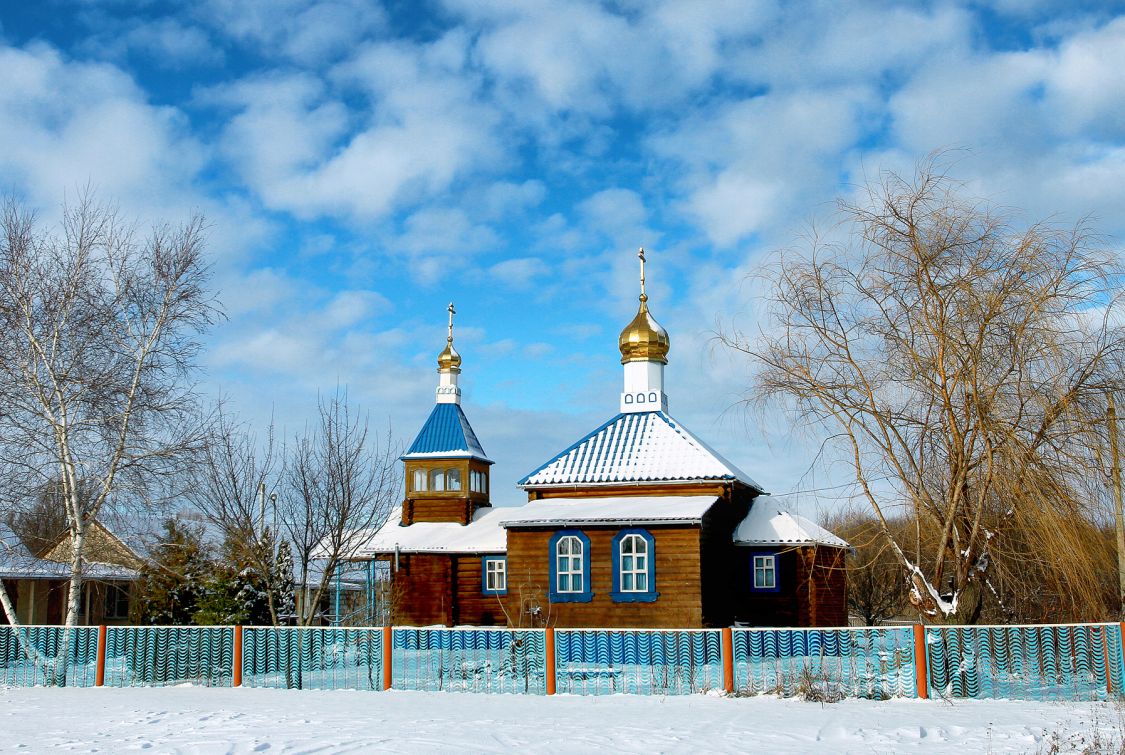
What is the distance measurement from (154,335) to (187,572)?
22.5 ft

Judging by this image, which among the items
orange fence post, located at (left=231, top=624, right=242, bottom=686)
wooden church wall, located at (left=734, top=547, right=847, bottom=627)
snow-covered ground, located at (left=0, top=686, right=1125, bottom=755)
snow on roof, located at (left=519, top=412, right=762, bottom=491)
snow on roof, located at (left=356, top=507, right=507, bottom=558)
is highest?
snow on roof, located at (left=519, top=412, right=762, bottom=491)

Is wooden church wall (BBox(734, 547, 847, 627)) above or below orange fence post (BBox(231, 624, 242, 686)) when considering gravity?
above

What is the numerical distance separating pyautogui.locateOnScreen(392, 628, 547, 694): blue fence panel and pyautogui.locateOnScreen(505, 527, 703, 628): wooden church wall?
20.6 feet

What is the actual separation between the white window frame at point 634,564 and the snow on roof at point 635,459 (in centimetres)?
194

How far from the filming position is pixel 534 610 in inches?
867

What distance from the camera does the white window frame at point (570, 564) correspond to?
22188 millimetres

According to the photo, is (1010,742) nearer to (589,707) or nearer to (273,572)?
(589,707)

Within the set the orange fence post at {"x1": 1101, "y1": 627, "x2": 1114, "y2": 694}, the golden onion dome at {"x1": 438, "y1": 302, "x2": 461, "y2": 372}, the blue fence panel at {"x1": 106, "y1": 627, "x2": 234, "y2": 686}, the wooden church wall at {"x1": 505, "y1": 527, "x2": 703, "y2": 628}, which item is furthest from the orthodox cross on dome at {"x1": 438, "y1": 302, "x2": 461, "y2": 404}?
the orange fence post at {"x1": 1101, "y1": 627, "x2": 1114, "y2": 694}

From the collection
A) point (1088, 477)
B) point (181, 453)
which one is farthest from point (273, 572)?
point (1088, 477)

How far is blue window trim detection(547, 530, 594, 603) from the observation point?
2202cm

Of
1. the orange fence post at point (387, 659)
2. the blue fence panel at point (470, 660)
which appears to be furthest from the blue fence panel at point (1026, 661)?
the orange fence post at point (387, 659)

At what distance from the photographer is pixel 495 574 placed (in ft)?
90.1

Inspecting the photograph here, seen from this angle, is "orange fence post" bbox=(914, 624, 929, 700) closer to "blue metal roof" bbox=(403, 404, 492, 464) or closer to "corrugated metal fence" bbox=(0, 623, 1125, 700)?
"corrugated metal fence" bbox=(0, 623, 1125, 700)

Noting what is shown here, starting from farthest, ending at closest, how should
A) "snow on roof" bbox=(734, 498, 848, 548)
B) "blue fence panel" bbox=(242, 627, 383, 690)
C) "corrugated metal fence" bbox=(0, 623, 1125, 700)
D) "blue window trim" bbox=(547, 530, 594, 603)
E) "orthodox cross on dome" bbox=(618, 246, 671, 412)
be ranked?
"orthodox cross on dome" bbox=(618, 246, 671, 412)
"snow on roof" bbox=(734, 498, 848, 548)
"blue window trim" bbox=(547, 530, 594, 603)
"blue fence panel" bbox=(242, 627, 383, 690)
"corrugated metal fence" bbox=(0, 623, 1125, 700)
